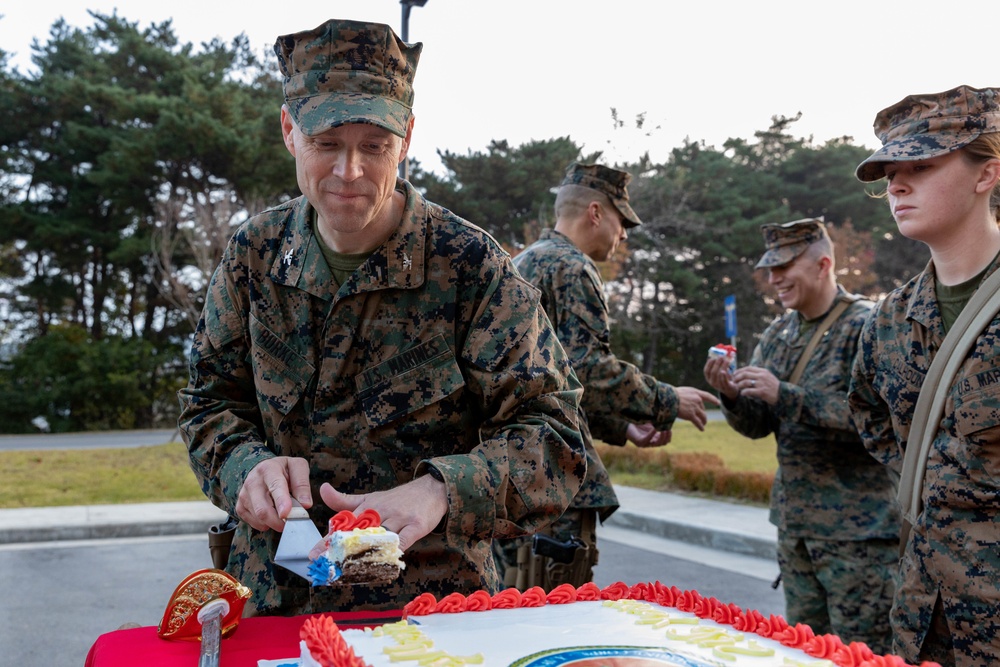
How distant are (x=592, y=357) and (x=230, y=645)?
2584 mm

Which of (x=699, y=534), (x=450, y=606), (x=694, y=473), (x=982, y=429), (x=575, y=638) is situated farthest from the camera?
(x=694, y=473)

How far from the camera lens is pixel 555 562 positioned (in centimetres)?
398

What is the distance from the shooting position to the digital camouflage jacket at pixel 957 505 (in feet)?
7.68

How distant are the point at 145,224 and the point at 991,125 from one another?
26.5 m

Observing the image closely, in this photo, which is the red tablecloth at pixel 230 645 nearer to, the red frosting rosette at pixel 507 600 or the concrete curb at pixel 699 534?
the red frosting rosette at pixel 507 600

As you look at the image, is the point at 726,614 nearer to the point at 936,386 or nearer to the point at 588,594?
the point at 588,594

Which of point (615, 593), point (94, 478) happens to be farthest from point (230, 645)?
point (94, 478)

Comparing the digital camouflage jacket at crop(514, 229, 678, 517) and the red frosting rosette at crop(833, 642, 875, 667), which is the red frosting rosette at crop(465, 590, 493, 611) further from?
the digital camouflage jacket at crop(514, 229, 678, 517)

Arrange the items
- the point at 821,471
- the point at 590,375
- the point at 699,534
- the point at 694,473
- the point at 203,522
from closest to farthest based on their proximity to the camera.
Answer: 1. the point at 590,375
2. the point at 821,471
3. the point at 699,534
4. the point at 203,522
5. the point at 694,473

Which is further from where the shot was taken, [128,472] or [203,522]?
[128,472]

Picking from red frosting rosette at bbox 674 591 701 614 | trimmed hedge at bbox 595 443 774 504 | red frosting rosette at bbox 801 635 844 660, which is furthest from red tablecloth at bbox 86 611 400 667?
trimmed hedge at bbox 595 443 774 504

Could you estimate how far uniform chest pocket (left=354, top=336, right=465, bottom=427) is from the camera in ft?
6.67

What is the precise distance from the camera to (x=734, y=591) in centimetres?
641

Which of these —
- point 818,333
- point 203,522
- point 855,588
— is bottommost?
point 203,522
